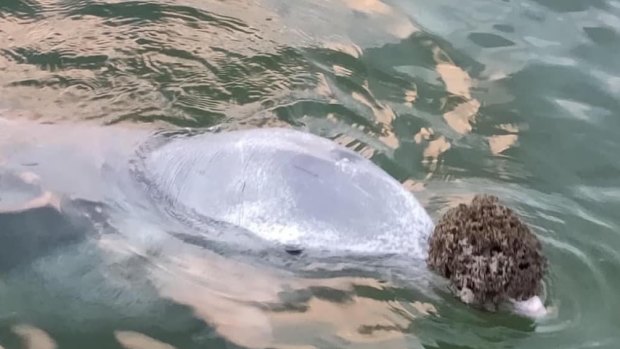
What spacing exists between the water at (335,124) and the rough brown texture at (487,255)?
0.73 feet

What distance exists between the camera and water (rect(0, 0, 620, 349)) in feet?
17.5

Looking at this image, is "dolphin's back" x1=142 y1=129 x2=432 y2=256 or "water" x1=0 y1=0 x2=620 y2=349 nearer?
"dolphin's back" x1=142 y1=129 x2=432 y2=256

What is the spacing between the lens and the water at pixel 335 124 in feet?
17.5

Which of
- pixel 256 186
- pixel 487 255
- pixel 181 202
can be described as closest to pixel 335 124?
pixel 181 202

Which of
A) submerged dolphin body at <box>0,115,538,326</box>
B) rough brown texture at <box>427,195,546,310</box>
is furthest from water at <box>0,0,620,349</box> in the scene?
rough brown texture at <box>427,195,546,310</box>

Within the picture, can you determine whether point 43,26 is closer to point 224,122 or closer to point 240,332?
point 224,122

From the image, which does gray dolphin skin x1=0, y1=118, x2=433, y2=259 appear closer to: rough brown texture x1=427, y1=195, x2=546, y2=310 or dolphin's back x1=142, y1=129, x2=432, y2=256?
dolphin's back x1=142, y1=129, x2=432, y2=256

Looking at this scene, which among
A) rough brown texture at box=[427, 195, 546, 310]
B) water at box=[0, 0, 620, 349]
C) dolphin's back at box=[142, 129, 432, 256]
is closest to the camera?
rough brown texture at box=[427, 195, 546, 310]

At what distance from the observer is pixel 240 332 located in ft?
17.3

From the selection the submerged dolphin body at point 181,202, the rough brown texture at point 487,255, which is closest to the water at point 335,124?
the submerged dolphin body at point 181,202

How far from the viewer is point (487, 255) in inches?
190

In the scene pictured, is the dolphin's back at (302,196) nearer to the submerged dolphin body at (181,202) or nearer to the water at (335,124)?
the submerged dolphin body at (181,202)

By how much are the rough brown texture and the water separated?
22 cm

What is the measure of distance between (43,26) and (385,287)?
13.0 feet
